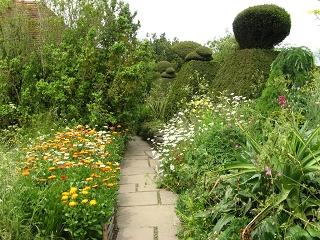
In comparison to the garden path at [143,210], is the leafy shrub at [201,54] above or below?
above

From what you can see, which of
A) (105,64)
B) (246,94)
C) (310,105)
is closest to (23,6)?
(105,64)

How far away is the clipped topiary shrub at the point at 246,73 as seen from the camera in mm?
7980

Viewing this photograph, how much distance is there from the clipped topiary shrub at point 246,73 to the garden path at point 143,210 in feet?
10.1

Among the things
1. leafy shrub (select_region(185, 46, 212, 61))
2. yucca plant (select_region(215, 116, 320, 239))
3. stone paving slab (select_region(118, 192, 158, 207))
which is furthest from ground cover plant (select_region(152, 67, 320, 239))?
leafy shrub (select_region(185, 46, 212, 61))

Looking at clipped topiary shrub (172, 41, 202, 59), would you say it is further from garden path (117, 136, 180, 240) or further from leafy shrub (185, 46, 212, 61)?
garden path (117, 136, 180, 240)

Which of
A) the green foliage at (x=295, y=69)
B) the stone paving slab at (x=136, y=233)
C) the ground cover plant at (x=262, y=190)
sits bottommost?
the stone paving slab at (x=136, y=233)

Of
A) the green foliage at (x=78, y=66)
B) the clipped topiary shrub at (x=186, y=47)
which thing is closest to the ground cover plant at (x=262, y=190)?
the green foliage at (x=78, y=66)

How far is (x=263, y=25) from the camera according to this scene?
8.66 m

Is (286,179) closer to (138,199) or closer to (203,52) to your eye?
(138,199)

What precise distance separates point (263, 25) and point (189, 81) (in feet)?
9.08

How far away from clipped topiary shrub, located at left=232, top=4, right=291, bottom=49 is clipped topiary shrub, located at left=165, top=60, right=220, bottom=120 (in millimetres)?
1849

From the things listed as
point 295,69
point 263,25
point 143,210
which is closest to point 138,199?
point 143,210

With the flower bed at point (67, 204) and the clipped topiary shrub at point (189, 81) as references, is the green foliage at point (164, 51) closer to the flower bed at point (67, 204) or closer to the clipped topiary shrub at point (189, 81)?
the clipped topiary shrub at point (189, 81)

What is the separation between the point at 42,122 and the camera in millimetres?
7828
